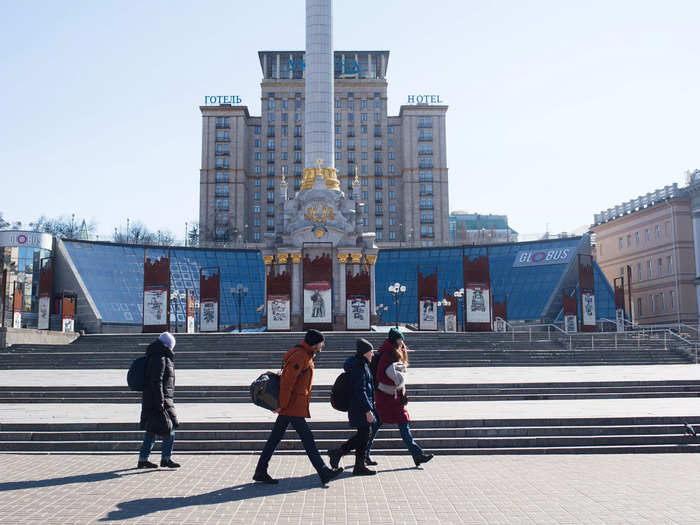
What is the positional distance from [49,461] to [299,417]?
454 centimetres

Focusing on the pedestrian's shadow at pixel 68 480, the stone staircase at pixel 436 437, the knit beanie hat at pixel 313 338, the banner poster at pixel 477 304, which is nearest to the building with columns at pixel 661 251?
the banner poster at pixel 477 304

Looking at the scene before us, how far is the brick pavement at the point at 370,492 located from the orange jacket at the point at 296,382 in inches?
39.6

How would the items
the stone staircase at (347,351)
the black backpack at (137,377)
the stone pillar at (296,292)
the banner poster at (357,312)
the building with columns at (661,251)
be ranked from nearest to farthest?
1. the black backpack at (137,377)
2. the stone staircase at (347,351)
3. the banner poster at (357,312)
4. the stone pillar at (296,292)
5. the building with columns at (661,251)

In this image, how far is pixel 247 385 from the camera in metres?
19.3

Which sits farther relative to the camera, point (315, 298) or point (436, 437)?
point (315, 298)

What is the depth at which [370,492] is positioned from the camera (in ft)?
29.3

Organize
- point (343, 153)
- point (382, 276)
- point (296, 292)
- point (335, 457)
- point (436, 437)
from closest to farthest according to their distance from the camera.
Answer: point (335, 457) < point (436, 437) < point (296, 292) < point (382, 276) < point (343, 153)

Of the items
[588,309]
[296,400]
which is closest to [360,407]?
[296,400]

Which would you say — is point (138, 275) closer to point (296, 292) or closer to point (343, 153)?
point (296, 292)

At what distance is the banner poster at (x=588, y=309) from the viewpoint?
3953cm

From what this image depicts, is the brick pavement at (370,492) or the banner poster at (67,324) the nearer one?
the brick pavement at (370,492)

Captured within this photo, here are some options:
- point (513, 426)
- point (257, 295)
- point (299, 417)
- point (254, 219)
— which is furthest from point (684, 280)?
point (254, 219)

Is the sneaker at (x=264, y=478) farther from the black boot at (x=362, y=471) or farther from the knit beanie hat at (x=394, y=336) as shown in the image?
the knit beanie hat at (x=394, y=336)

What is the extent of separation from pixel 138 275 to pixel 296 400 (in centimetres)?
6061
